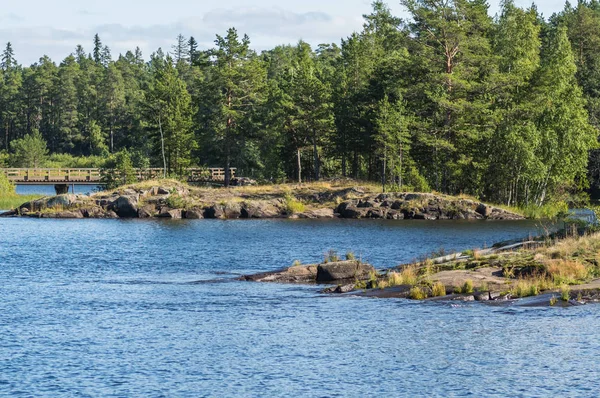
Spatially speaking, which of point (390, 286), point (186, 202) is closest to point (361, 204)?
point (186, 202)

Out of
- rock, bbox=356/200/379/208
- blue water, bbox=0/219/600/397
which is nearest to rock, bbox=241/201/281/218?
rock, bbox=356/200/379/208

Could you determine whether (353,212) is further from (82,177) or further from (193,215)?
(82,177)

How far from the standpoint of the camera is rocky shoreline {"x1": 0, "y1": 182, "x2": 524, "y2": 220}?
9325 centimetres

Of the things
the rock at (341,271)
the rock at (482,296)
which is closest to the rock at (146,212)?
the rock at (341,271)

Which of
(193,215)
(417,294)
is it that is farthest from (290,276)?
(193,215)

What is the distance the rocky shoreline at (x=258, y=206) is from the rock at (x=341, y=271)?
1829 inches

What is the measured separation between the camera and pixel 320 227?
277 feet

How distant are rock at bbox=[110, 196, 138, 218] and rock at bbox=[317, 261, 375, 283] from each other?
5389 centimetres

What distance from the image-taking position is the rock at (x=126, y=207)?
96.5 meters

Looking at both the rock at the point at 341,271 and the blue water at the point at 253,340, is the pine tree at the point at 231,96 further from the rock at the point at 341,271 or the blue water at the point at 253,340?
the rock at the point at 341,271

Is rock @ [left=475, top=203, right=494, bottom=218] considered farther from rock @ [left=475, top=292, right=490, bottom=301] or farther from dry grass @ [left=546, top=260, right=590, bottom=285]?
rock @ [left=475, top=292, right=490, bottom=301]

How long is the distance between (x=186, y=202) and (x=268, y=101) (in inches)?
887

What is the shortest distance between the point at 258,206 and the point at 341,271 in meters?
51.9

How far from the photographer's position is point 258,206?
9812 cm
